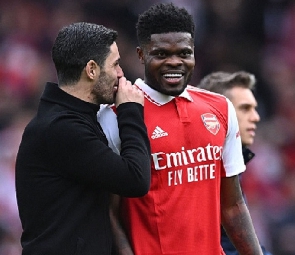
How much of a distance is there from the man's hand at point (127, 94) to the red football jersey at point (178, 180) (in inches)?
4.3

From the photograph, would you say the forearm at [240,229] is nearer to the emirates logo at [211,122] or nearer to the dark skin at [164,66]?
the emirates logo at [211,122]

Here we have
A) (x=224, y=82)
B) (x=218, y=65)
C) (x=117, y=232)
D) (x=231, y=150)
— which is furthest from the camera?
(x=218, y=65)

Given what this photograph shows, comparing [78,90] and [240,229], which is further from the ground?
[78,90]

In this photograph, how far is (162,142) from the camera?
171 inches

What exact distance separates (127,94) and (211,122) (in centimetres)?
47

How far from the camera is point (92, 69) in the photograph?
4293mm

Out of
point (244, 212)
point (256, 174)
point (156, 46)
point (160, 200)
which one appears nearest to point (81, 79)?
point (156, 46)

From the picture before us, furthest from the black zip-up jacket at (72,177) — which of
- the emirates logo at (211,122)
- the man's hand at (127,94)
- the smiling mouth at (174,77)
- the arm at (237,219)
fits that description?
the arm at (237,219)

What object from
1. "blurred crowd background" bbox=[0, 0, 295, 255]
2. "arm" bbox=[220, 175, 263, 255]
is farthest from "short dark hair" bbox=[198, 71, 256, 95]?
Answer: "blurred crowd background" bbox=[0, 0, 295, 255]

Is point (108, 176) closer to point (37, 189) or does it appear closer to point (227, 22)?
point (37, 189)

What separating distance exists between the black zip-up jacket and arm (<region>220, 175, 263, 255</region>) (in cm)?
68

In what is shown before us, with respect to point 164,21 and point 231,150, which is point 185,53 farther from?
point 231,150

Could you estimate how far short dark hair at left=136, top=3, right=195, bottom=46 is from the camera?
439cm

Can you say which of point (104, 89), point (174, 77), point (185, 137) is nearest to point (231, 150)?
point (185, 137)
